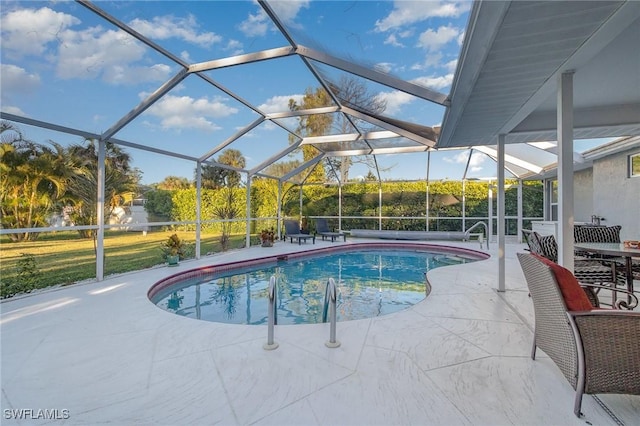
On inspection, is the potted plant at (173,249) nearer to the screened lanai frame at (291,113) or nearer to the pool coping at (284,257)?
the pool coping at (284,257)

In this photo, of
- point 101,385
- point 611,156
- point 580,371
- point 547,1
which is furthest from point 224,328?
point 611,156

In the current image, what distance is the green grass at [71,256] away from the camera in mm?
5395

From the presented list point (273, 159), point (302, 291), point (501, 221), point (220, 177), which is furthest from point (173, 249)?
point (501, 221)

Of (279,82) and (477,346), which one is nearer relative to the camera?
(477,346)

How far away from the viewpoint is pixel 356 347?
2.94 metres

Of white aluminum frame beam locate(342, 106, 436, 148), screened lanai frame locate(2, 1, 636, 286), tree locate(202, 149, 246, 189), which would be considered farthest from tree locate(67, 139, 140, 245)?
white aluminum frame beam locate(342, 106, 436, 148)

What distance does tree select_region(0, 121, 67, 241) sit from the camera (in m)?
4.86

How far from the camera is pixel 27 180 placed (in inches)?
208

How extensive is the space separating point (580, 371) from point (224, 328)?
3.15 m

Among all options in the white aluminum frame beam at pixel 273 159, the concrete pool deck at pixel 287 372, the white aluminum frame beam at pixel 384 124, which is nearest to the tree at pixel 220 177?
the white aluminum frame beam at pixel 273 159

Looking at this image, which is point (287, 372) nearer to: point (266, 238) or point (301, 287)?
point (301, 287)

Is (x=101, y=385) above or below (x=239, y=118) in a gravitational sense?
below

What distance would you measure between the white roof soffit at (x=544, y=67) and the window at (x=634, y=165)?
81.5 inches

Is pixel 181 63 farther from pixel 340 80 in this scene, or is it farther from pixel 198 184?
pixel 198 184
